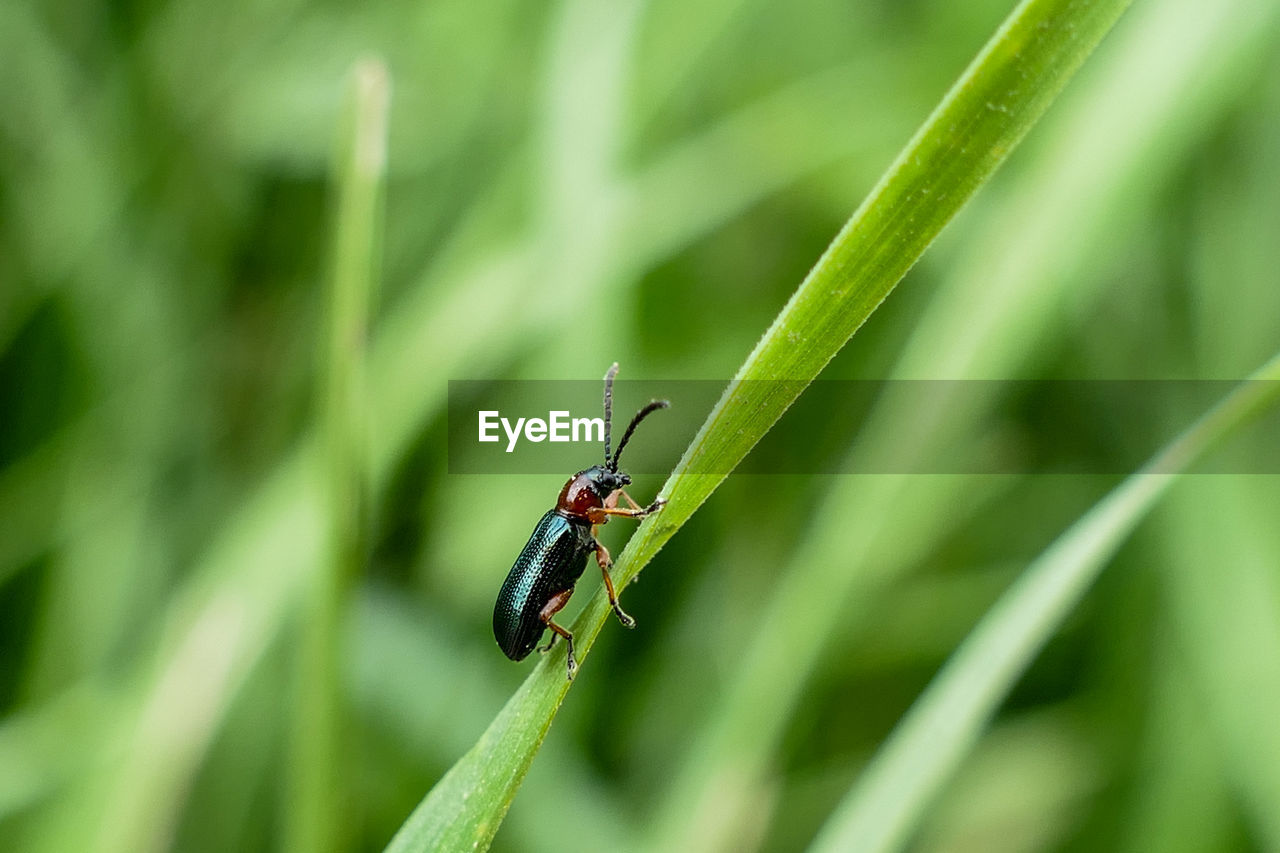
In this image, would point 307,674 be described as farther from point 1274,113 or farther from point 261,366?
point 1274,113

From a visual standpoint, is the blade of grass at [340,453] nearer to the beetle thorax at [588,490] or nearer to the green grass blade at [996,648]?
the beetle thorax at [588,490]

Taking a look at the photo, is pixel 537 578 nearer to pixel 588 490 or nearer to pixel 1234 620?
pixel 588 490

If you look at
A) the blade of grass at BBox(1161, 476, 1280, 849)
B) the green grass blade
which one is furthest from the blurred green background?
the green grass blade

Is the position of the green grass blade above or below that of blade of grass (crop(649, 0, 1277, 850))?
below

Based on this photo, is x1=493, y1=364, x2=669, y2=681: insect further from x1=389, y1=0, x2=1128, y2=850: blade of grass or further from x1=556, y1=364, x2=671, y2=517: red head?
x1=389, y1=0, x2=1128, y2=850: blade of grass

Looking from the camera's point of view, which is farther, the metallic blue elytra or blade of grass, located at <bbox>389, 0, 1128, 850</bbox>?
the metallic blue elytra

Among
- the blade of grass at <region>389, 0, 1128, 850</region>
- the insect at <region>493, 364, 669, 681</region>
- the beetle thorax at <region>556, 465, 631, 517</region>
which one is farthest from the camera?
the beetle thorax at <region>556, 465, 631, 517</region>

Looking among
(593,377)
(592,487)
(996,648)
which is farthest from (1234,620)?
(593,377)
